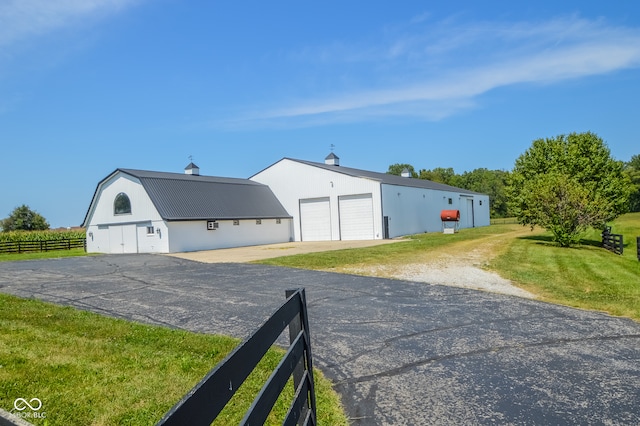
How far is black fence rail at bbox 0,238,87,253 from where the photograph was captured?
32.8 metres

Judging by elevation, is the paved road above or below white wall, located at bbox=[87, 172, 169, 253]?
below

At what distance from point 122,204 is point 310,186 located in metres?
13.0

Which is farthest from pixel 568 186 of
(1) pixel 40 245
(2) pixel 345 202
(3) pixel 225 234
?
(1) pixel 40 245

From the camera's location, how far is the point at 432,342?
616cm

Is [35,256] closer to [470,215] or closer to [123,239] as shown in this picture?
[123,239]

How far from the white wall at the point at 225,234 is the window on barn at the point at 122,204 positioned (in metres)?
4.37

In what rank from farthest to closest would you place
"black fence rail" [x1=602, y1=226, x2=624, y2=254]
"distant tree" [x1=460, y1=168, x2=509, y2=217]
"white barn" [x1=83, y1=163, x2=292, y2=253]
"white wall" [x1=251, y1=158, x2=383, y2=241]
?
1. "distant tree" [x1=460, y1=168, x2=509, y2=217]
2. "white wall" [x1=251, y1=158, x2=383, y2=241]
3. "white barn" [x1=83, y1=163, x2=292, y2=253]
4. "black fence rail" [x1=602, y1=226, x2=624, y2=254]

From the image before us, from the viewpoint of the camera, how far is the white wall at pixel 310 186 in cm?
3100

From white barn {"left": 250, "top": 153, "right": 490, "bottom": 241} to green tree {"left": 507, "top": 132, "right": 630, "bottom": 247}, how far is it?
309 inches

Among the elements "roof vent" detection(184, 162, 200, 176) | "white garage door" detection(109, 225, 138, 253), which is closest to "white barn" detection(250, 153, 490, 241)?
"roof vent" detection(184, 162, 200, 176)

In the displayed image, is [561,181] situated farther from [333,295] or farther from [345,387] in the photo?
[345,387]

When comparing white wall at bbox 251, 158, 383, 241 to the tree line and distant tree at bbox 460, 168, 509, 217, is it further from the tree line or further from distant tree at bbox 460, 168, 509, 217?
distant tree at bbox 460, 168, 509, 217

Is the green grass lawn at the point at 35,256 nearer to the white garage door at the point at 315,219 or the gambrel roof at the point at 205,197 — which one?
the gambrel roof at the point at 205,197

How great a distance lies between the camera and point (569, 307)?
8.38m
